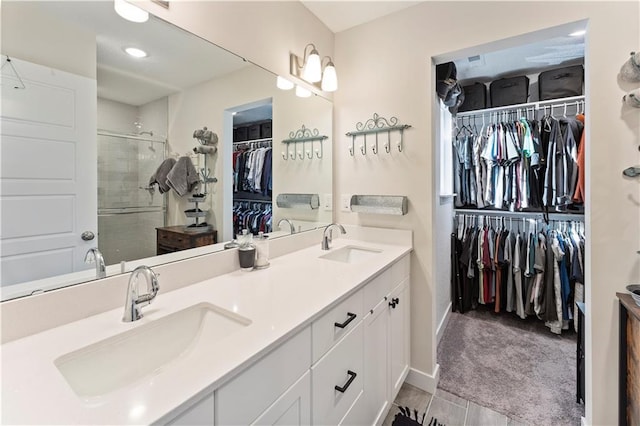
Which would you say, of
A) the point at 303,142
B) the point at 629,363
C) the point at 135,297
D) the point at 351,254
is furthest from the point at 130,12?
the point at 629,363

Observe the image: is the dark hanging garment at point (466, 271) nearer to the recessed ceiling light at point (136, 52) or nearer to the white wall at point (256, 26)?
the white wall at point (256, 26)

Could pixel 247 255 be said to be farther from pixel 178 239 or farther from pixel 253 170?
pixel 253 170

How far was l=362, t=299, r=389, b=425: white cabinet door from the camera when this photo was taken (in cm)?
134

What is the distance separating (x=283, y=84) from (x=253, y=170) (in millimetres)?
594

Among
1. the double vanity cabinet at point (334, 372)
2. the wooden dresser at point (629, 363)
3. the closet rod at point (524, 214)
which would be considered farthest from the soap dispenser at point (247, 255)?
the closet rod at point (524, 214)

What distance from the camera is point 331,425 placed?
3.48ft

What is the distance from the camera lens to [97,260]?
1.00 metres

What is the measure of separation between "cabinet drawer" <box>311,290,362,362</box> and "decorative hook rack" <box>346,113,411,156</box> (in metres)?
1.14

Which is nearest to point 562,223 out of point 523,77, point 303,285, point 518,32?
point 523,77

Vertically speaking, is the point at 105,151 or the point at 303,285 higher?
the point at 105,151

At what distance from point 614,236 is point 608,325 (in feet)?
1.44

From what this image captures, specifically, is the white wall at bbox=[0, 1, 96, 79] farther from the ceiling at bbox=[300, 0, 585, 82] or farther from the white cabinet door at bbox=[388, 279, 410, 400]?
the white cabinet door at bbox=[388, 279, 410, 400]

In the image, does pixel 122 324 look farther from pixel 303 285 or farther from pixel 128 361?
pixel 303 285

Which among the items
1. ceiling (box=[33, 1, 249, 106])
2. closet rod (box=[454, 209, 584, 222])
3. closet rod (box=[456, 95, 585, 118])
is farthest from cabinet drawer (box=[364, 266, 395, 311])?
closet rod (box=[456, 95, 585, 118])
